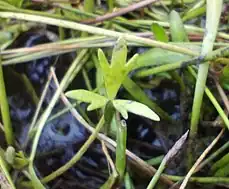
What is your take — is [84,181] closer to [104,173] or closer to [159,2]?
[104,173]

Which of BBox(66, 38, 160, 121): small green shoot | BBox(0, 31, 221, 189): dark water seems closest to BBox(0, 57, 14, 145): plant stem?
BBox(0, 31, 221, 189): dark water

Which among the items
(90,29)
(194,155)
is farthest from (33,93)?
(194,155)

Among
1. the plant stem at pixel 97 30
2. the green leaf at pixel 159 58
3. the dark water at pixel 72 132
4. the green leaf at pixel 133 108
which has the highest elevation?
the plant stem at pixel 97 30

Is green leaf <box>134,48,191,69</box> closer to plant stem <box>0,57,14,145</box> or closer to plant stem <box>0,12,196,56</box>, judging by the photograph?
plant stem <box>0,12,196,56</box>

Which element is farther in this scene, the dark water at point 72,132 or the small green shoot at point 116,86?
the dark water at point 72,132

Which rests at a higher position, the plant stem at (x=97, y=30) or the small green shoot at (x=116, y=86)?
the plant stem at (x=97, y=30)

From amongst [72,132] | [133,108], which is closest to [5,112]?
[72,132]

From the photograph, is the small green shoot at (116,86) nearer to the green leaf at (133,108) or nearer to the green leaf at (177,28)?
the green leaf at (133,108)

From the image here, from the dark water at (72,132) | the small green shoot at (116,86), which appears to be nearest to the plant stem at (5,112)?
the dark water at (72,132)
